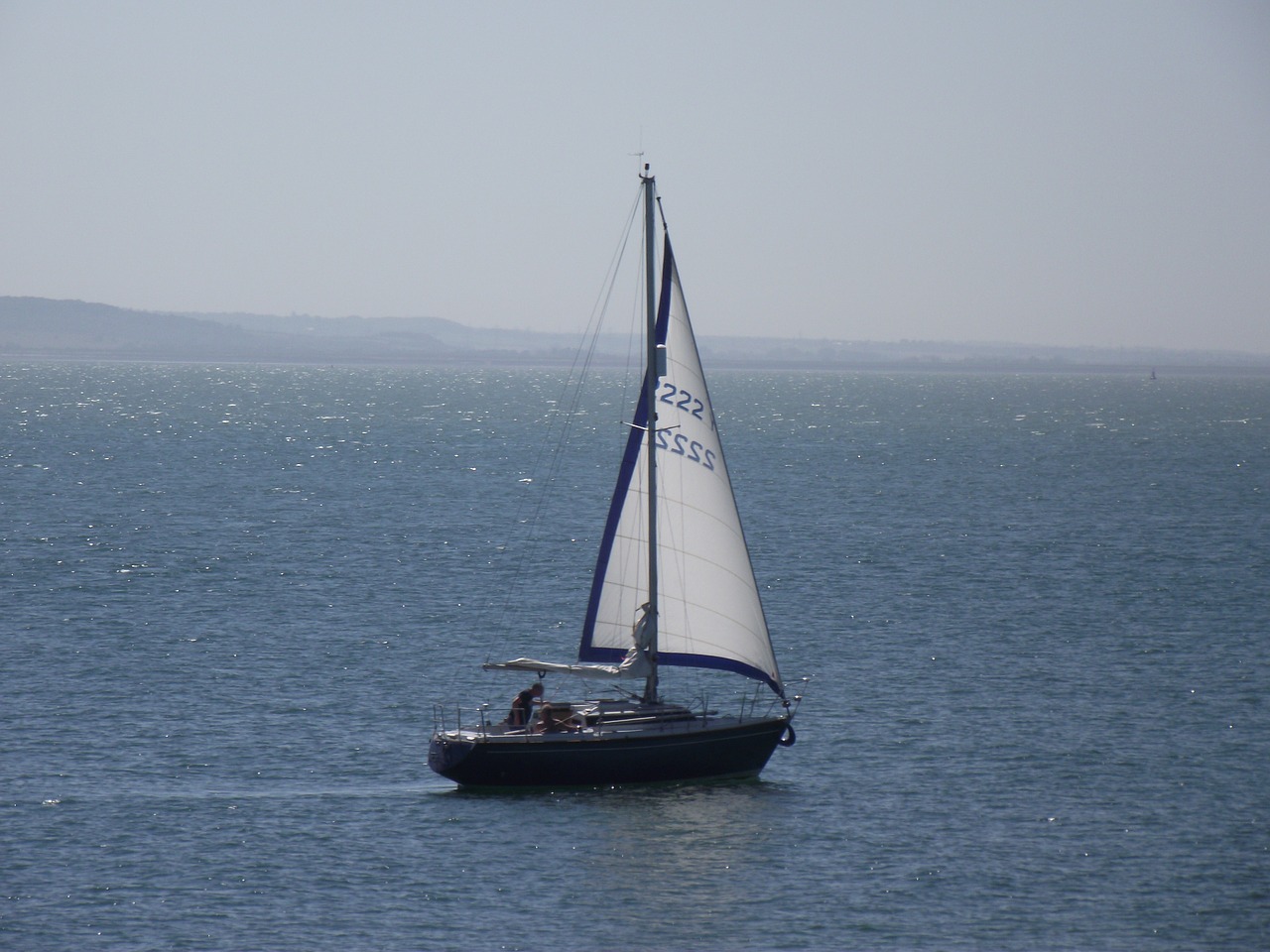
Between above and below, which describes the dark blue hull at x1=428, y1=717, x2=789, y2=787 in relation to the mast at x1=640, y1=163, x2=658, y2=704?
below

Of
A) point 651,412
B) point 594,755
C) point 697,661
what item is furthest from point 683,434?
point 594,755

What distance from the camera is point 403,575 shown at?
84.1 metres

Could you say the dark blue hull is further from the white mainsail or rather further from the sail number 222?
the sail number 222

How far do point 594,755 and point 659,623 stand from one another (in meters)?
4.18

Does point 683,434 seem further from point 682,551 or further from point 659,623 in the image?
point 659,623

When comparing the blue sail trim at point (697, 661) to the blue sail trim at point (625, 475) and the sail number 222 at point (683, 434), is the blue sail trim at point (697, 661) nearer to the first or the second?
the blue sail trim at point (625, 475)

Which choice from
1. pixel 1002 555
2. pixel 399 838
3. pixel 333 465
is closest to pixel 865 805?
pixel 399 838

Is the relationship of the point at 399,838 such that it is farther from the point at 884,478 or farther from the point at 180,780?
the point at 884,478

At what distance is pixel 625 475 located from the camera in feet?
147

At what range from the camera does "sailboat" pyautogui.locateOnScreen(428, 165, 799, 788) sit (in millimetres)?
43781

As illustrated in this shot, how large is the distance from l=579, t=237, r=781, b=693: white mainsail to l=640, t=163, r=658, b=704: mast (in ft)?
0.80

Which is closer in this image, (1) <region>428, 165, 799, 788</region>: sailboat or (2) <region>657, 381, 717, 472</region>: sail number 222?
(1) <region>428, 165, 799, 788</region>: sailboat

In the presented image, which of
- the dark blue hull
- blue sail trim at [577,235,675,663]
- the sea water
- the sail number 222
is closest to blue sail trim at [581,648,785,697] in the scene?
blue sail trim at [577,235,675,663]

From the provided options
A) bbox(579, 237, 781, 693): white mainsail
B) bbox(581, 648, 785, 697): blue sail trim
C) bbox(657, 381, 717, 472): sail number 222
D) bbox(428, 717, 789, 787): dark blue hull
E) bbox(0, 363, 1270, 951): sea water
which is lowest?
bbox(0, 363, 1270, 951): sea water
